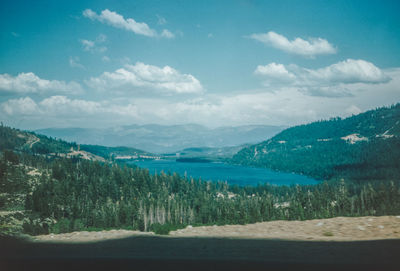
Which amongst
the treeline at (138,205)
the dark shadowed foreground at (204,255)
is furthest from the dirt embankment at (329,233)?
the treeline at (138,205)

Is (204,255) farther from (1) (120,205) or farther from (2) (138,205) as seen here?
(2) (138,205)

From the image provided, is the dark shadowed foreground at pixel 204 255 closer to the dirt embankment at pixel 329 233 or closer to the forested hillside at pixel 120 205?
the dirt embankment at pixel 329 233

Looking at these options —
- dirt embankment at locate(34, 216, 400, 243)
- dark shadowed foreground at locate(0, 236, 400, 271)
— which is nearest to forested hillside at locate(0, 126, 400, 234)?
dirt embankment at locate(34, 216, 400, 243)

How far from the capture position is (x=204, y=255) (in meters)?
11.7

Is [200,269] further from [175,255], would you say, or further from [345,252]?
[345,252]

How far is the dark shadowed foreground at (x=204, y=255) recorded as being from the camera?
1016 centimetres

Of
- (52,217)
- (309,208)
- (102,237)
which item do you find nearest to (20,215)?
(52,217)

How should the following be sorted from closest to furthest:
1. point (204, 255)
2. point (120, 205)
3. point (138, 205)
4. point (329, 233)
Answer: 1. point (204, 255)
2. point (329, 233)
3. point (120, 205)
4. point (138, 205)

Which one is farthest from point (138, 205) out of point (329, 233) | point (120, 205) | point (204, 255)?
point (204, 255)

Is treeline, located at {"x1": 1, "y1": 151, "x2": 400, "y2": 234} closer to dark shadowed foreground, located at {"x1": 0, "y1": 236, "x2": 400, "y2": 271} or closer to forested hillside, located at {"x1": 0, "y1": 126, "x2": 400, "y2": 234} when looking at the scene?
forested hillside, located at {"x1": 0, "y1": 126, "x2": 400, "y2": 234}

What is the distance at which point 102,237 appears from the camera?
55.5 ft

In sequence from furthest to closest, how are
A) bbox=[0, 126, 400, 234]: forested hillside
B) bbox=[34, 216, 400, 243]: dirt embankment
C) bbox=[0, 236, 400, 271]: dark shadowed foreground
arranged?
1. bbox=[0, 126, 400, 234]: forested hillside
2. bbox=[34, 216, 400, 243]: dirt embankment
3. bbox=[0, 236, 400, 271]: dark shadowed foreground

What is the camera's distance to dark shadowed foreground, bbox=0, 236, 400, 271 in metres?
10.2

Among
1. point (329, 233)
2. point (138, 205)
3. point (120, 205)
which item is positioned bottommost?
point (138, 205)
